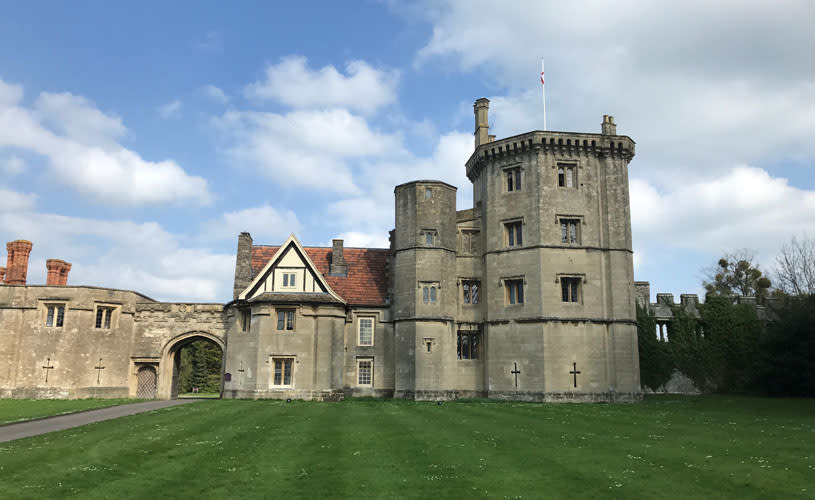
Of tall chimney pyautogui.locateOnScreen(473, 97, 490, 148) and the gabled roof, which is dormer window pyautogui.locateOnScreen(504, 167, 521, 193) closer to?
tall chimney pyautogui.locateOnScreen(473, 97, 490, 148)

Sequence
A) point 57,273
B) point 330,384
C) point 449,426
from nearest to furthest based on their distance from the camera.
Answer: point 449,426 < point 330,384 < point 57,273

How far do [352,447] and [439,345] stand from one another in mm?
23404

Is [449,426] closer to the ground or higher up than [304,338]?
closer to the ground

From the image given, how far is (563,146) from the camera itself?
41625 millimetres

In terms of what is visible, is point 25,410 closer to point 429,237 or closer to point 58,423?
point 58,423

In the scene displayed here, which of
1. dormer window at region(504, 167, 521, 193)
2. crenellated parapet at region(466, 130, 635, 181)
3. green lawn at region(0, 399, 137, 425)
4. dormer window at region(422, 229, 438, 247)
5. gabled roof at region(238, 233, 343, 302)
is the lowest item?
green lawn at region(0, 399, 137, 425)

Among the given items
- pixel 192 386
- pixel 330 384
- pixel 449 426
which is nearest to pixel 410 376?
pixel 330 384

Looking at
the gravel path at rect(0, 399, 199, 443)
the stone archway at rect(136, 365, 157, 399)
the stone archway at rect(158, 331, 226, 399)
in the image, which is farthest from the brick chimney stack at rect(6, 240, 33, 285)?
the gravel path at rect(0, 399, 199, 443)

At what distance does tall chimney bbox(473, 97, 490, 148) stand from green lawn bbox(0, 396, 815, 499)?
84.5ft

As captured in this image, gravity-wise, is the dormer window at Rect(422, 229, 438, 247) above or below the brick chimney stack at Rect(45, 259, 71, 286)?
above

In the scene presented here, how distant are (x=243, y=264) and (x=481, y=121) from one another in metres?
21.1

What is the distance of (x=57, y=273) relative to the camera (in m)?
45.6

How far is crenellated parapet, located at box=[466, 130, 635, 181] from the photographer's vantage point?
41.4 meters

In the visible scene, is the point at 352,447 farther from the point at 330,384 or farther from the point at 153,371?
the point at 153,371
